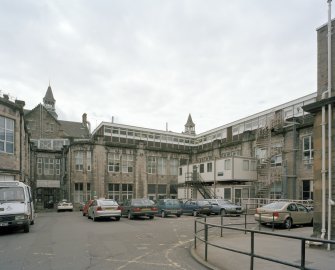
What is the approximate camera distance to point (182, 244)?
40.7 ft

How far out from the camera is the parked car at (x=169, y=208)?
2644 cm

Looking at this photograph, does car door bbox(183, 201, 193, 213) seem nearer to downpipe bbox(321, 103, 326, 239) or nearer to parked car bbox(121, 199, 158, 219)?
parked car bbox(121, 199, 158, 219)

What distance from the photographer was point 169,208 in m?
26.5

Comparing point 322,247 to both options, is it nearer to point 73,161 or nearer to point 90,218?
point 90,218

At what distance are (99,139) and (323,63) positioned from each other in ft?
118

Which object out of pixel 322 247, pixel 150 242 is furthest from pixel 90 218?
pixel 322 247

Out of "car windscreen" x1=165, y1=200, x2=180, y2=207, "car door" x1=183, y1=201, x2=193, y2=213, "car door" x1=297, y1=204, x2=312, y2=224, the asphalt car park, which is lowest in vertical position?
"car door" x1=183, y1=201, x2=193, y2=213

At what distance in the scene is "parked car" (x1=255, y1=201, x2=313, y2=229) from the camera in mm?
17875

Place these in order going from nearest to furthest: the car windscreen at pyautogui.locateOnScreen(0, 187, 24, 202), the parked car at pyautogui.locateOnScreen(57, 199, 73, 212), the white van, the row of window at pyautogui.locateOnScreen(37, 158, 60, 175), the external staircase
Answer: the white van
the car windscreen at pyautogui.locateOnScreen(0, 187, 24, 202)
the parked car at pyautogui.locateOnScreen(57, 199, 73, 212)
the external staircase
the row of window at pyautogui.locateOnScreen(37, 158, 60, 175)

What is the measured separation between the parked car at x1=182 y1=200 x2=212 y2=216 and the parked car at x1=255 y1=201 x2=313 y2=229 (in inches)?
348

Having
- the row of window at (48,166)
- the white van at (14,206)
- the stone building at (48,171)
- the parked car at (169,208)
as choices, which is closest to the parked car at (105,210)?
the parked car at (169,208)

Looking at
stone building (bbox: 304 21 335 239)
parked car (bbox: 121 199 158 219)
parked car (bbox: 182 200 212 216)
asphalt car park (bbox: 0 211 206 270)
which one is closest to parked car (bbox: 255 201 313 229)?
asphalt car park (bbox: 0 211 206 270)

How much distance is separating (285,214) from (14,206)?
520 inches

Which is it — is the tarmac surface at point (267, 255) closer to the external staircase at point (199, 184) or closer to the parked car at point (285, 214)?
the parked car at point (285, 214)
